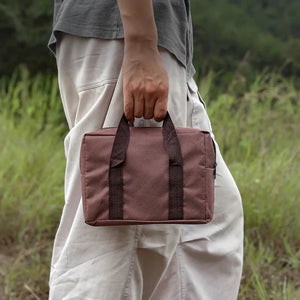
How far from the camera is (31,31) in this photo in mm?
5875

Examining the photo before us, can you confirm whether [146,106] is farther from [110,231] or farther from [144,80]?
[110,231]

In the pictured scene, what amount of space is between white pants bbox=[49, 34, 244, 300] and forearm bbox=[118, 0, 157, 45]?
0.35 ft

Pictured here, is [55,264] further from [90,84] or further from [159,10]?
[159,10]

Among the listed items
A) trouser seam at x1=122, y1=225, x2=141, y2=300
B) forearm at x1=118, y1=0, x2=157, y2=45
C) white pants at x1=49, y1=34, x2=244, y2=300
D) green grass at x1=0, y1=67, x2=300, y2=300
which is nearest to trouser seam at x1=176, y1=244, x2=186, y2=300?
white pants at x1=49, y1=34, x2=244, y2=300

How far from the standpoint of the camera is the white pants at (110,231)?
1.76 metres

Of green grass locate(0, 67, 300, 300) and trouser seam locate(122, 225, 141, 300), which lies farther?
green grass locate(0, 67, 300, 300)

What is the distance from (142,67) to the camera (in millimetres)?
1662

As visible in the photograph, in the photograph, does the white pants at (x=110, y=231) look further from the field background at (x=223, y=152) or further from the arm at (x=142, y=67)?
the field background at (x=223, y=152)

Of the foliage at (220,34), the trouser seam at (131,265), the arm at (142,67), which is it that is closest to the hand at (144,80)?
the arm at (142,67)

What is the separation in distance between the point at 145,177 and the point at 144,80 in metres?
0.22

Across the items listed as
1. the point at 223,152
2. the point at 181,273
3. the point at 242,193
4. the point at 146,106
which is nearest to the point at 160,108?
the point at 146,106

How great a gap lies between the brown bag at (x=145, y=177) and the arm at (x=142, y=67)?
2.4 inches

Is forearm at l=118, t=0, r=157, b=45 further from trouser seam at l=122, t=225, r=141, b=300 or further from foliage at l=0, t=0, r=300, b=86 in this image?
foliage at l=0, t=0, r=300, b=86

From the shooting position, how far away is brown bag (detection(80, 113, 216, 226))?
1.67 metres
